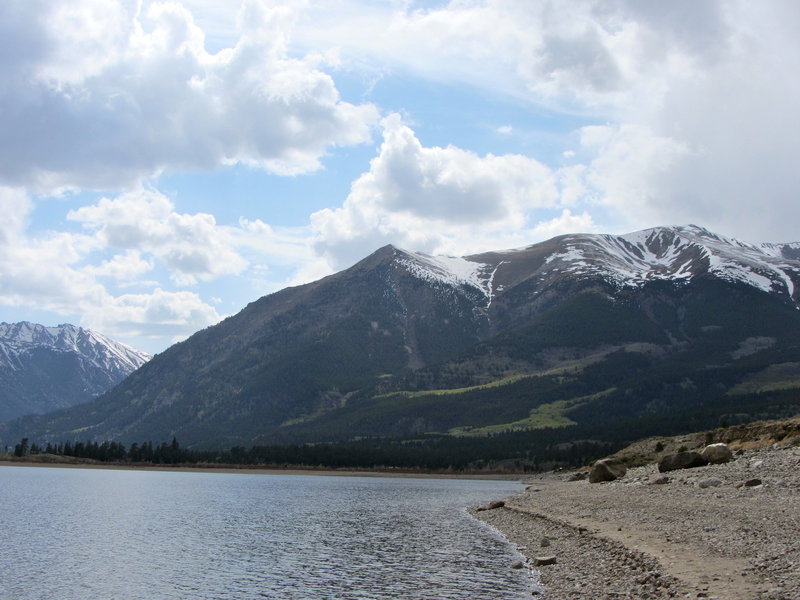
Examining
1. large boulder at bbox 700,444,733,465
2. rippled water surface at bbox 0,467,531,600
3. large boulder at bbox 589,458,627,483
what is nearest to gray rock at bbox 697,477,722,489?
large boulder at bbox 700,444,733,465

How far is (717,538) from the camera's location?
39.8 m

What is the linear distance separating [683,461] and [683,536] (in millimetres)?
43429

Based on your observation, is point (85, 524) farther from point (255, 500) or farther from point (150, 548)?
point (255, 500)

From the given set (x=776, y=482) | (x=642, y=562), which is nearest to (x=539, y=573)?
(x=642, y=562)

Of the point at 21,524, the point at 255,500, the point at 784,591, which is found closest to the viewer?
the point at 784,591

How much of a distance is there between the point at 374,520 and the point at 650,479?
107 ft

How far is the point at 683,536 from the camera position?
4306 centimetres

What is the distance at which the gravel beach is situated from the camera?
3108cm

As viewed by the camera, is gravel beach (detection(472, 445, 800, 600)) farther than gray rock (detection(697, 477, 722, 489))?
No

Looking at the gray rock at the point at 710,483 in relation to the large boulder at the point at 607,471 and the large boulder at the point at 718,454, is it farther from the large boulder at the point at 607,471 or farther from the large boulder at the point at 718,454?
the large boulder at the point at 607,471

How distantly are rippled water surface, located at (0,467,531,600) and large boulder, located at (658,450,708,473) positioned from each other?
2362 centimetres

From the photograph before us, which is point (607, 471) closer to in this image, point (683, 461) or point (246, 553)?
point (683, 461)

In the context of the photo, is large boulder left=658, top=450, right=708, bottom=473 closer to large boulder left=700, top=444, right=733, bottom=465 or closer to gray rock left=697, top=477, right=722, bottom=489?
large boulder left=700, top=444, right=733, bottom=465

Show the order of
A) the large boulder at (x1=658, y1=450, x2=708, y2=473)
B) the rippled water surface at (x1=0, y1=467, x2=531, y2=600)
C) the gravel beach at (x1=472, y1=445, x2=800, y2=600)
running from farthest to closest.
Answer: the large boulder at (x1=658, y1=450, x2=708, y2=473) < the rippled water surface at (x1=0, y1=467, x2=531, y2=600) < the gravel beach at (x1=472, y1=445, x2=800, y2=600)
